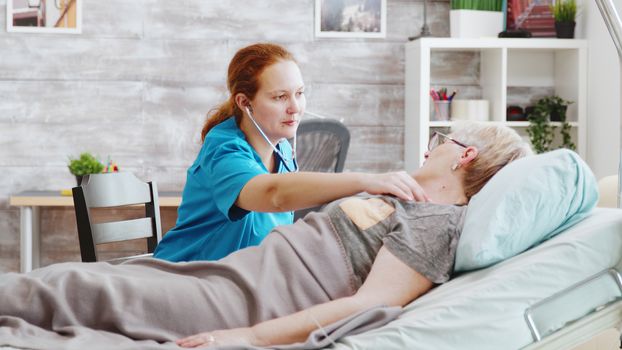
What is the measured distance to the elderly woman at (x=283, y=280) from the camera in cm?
152

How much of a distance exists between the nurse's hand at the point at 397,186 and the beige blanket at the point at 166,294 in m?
0.12

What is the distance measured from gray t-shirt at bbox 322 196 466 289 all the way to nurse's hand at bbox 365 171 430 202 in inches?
0.8

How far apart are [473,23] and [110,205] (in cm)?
209

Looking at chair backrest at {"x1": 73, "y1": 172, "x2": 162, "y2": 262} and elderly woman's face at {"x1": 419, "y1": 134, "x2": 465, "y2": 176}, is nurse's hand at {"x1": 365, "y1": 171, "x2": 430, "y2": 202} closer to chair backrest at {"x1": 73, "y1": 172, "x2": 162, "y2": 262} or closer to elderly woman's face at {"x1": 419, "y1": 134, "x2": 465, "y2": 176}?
elderly woman's face at {"x1": 419, "y1": 134, "x2": 465, "y2": 176}

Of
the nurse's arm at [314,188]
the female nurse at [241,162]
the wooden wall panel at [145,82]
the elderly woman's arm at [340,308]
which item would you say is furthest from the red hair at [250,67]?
the wooden wall panel at [145,82]

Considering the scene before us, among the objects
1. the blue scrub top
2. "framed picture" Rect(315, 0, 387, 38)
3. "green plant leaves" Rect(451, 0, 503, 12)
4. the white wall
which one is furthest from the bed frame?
"framed picture" Rect(315, 0, 387, 38)

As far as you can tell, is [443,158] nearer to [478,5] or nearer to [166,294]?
[166,294]

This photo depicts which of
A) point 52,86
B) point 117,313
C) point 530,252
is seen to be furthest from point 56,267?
point 52,86

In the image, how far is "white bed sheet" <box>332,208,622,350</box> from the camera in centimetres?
143

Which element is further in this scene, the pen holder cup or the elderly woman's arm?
the pen holder cup

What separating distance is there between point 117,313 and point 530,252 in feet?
2.40

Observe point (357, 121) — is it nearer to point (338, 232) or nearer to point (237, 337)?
point (338, 232)

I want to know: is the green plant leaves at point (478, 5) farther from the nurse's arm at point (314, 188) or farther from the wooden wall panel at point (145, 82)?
the nurse's arm at point (314, 188)

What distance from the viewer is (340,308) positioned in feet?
5.01
